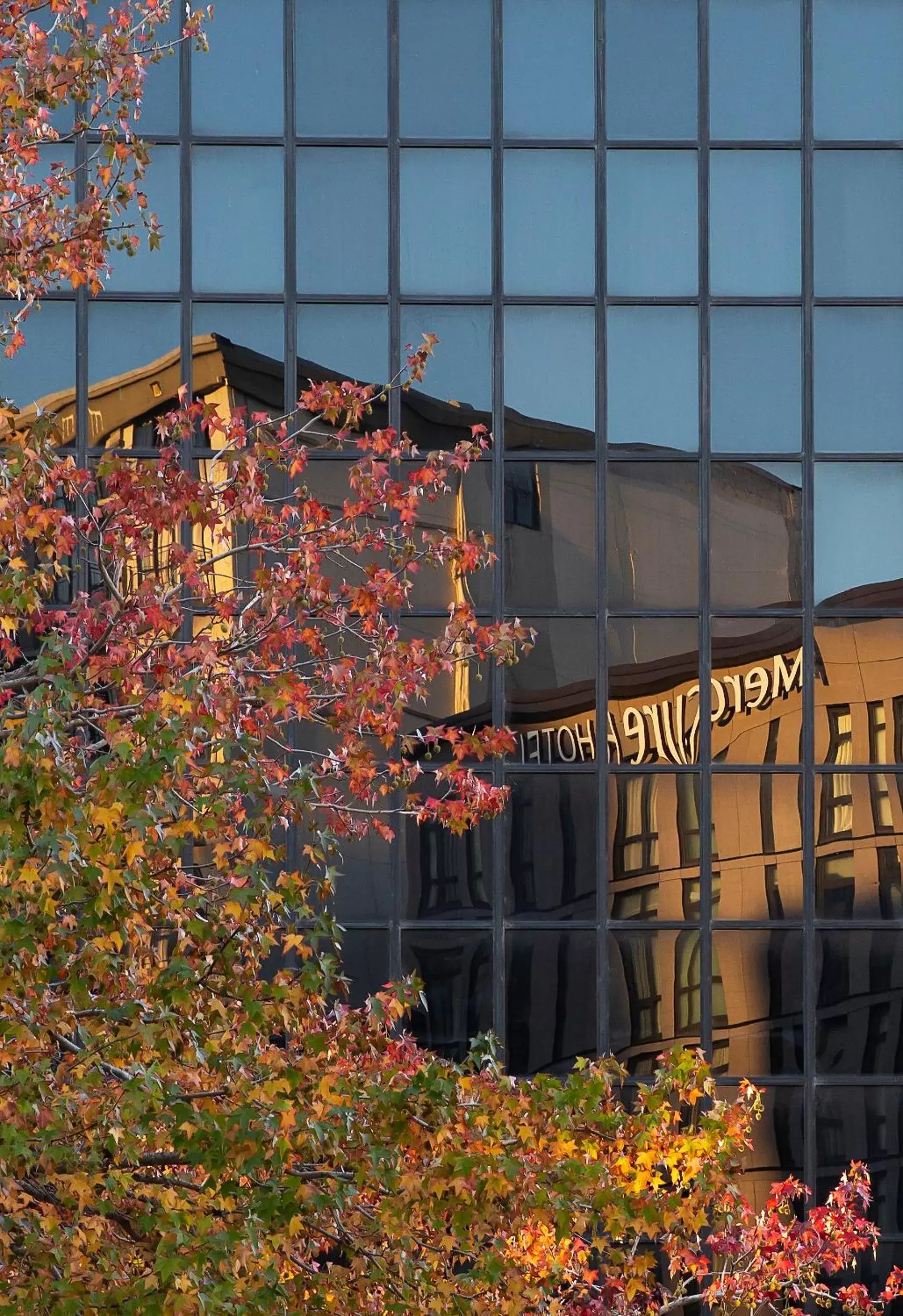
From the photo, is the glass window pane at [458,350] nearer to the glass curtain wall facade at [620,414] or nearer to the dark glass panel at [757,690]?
the glass curtain wall facade at [620,414]

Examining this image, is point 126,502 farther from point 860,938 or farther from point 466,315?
point 860,938

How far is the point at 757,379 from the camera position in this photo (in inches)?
703

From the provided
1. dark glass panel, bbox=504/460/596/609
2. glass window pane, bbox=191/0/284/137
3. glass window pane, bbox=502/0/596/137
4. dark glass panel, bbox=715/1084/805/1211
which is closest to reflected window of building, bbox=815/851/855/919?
dark glass panel, bbox=715/1084/805/1211

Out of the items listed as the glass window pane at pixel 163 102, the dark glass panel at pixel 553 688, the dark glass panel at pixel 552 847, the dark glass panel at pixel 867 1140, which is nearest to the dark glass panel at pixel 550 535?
the dark glass panel at pixel 553 688

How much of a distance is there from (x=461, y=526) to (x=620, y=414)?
216 cm

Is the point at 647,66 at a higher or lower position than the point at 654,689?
higher

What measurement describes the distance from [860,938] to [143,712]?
12.5 m

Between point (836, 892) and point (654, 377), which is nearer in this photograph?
point (836, 892)

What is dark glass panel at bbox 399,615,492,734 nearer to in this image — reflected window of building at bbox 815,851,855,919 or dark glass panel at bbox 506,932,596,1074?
dark glass panel at bbox 506,932,596,1074

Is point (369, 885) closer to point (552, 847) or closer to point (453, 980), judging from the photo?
point (453, 980)

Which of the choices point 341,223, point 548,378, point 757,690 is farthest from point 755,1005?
point 341,223

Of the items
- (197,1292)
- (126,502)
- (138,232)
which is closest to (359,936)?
(138,232)

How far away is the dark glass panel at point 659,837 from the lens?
17531 millimetres

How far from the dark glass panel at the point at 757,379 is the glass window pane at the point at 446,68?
3.50 m
